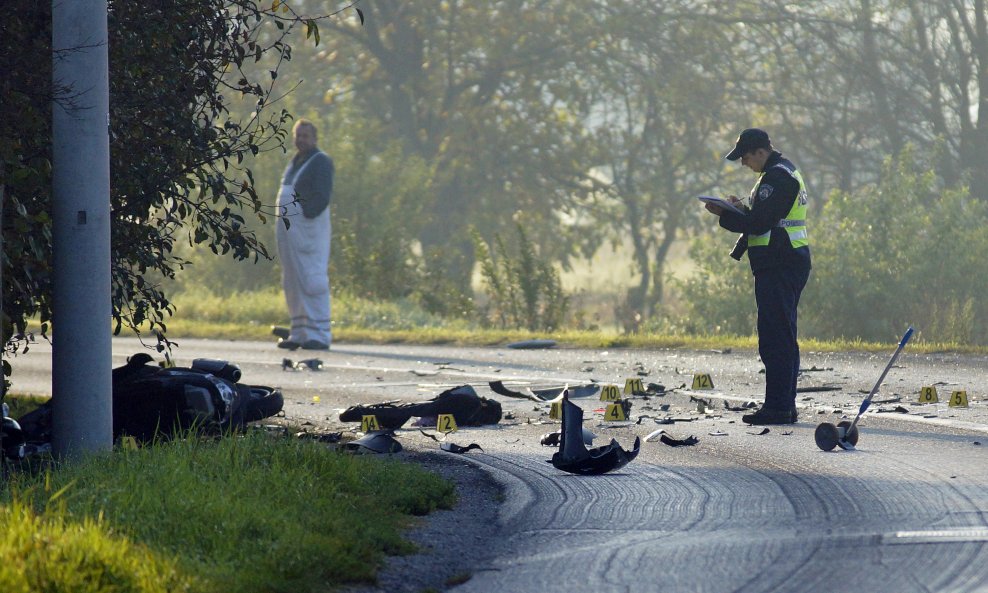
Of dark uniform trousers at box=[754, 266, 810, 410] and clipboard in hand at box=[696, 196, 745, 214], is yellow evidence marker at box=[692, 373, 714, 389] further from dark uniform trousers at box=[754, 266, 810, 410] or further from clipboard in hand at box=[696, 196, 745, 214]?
clipboard in hand at box=[696, 196, 745, 214]

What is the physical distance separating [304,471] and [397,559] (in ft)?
4.25

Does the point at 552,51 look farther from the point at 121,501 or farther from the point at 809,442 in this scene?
the point at 121,501

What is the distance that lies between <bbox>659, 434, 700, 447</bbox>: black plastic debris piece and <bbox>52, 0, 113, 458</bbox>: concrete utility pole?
133 inches

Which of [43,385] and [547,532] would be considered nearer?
[547,532]

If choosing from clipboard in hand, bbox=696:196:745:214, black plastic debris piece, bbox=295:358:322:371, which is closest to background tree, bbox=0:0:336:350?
clipboard in hand, bbox=696:196:745:214

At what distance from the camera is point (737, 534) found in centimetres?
602

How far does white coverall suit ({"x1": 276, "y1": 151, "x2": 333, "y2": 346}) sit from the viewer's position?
1775 cm

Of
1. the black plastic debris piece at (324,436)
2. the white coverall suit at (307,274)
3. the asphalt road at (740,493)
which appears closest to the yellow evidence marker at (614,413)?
the asphalt road at (740,493)

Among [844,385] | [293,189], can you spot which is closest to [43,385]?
[293,189]

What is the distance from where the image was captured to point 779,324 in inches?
392

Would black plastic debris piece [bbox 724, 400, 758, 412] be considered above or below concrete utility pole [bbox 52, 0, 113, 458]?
below

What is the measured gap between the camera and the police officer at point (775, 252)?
32.3 ft

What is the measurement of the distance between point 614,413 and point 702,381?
89.6 inches

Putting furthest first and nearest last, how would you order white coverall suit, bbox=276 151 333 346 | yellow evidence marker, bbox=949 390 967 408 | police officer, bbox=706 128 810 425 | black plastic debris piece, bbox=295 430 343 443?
white coverall suit, bbox=276 151 333 346 → yellow evidence marker, bbox=949 390 967 408 → police officer, bbox=706 128 810 425 → black plastic debris piece, bbox=295 430 343 443
